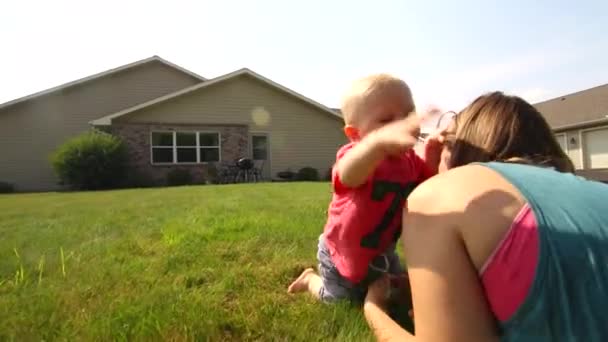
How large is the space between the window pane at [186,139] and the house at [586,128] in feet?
48.2

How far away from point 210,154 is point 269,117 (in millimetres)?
3025

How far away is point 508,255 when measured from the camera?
115 cm

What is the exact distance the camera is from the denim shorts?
2.27m

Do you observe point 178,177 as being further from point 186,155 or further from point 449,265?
point 449,265

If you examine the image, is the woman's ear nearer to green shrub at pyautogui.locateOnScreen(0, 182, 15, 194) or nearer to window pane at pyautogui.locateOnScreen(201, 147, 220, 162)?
window pane at pyautogui.locateOnScreen(201, 147, 220, 162)

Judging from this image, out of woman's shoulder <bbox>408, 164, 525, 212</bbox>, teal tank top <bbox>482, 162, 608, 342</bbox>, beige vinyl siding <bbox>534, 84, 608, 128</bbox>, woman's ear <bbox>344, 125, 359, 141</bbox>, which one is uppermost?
beige vinyl siding <bbox>534, 84, 608, 128</bbox>

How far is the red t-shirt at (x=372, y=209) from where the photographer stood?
2.03 metres

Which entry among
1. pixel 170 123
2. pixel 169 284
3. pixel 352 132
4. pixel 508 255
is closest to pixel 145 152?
pixel 170 123

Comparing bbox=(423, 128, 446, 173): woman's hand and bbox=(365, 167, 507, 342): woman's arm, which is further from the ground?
bbox=(423, 128, 446, 173): woman's hand

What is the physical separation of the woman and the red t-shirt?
0.67m

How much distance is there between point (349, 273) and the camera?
7.22 feet

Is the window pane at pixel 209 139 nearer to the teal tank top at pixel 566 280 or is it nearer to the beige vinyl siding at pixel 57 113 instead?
the beige vinyl siding at pixel 57 113

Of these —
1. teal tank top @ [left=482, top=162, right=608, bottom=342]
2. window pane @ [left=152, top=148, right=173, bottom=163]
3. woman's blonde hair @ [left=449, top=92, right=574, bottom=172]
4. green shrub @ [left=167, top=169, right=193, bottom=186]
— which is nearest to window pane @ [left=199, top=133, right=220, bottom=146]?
window pane @ [left=152, top=148, right=173, bottom=163]

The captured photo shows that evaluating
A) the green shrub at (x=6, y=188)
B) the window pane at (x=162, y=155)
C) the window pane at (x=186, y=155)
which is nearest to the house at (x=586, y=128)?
the window pane at (x=186, y=155)
